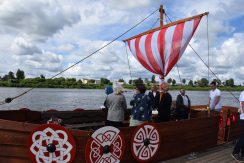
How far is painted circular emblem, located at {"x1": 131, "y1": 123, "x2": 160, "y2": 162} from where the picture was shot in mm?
5820

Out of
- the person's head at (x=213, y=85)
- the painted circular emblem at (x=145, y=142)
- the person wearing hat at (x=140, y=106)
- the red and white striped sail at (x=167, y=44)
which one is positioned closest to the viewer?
the painted circular emblem at (x=145, y=142)

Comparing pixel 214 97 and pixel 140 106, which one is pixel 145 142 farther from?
pixel 214 97

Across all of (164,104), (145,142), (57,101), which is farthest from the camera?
(57,101)

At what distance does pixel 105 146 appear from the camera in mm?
5266

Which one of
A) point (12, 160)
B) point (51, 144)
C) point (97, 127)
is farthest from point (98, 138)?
point (97, 127)

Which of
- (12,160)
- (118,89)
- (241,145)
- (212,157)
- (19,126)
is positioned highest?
(118,89)

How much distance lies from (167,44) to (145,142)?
14.7ft

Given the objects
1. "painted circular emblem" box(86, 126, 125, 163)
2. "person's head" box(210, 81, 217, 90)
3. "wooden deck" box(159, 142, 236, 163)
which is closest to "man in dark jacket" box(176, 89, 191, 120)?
"person's head" box(210, 81, 217, 90)

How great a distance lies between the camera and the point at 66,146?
4914 mm

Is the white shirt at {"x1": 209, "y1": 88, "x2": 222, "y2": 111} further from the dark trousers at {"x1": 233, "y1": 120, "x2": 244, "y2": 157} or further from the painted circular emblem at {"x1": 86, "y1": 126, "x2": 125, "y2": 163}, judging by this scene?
the painted circular emblem at {"x1": 86, "y1": 126, "x2": 125, "y2": 163}

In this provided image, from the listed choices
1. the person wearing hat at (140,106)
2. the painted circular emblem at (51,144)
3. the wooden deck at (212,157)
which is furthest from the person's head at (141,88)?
the painted circular emblem at (51,144)

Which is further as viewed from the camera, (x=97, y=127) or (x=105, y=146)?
(x=97, y=127)

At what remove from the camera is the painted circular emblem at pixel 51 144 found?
4809 millimetres

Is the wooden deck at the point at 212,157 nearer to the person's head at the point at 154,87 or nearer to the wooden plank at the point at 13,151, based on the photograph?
the person's head at the point at 154,87
